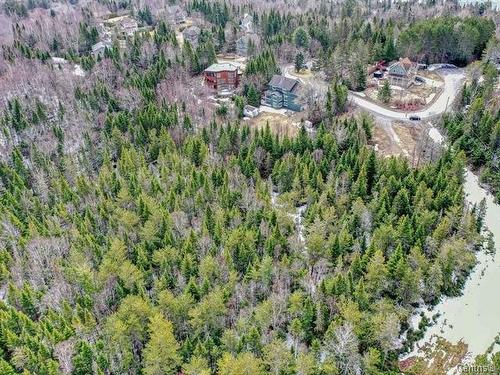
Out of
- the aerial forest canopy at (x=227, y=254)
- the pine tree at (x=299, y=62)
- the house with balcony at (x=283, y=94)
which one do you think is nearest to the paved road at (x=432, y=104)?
the house with balcony at (x=283, y=94)

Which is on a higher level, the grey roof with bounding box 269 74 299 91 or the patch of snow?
the grey roof with bounding box 269 74 299 91

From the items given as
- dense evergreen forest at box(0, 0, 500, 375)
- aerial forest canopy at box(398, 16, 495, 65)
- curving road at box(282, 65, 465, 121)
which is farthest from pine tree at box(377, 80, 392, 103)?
aerial forest canopy at box(398, 16, 495, 65)

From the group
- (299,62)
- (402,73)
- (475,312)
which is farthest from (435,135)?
(299,62)

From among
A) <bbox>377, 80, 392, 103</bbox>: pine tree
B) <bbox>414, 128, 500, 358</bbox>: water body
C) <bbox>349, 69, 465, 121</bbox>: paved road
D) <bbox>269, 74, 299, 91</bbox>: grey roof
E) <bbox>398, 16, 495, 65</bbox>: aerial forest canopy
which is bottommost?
<bbox>414, 128, 500, 358</bbox>: water body

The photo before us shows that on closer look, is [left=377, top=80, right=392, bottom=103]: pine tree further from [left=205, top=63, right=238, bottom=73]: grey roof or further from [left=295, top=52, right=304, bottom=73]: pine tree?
[left=205, top=63, right=238, bottom=73]: grey roof

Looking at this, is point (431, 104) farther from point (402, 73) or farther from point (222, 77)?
point (222, 77)

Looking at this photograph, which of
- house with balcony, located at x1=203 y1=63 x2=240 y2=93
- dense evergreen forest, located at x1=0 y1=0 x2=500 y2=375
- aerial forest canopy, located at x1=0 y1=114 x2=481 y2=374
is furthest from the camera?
house with balcony, located at x1=203 y1=63 x2=240 y2=93

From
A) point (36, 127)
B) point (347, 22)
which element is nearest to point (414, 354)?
point (36, 127)
